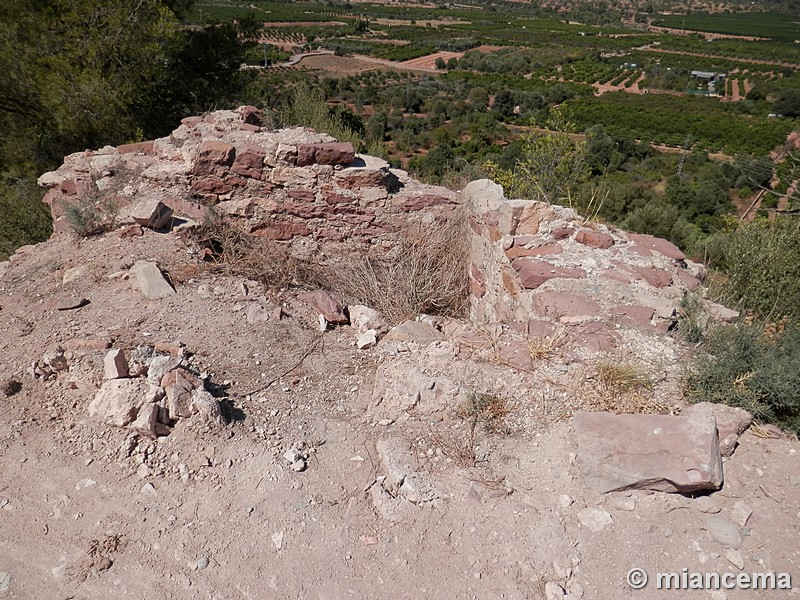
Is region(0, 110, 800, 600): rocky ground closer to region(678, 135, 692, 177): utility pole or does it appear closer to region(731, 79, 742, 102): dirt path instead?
region(678, 135, 692, 177): utility pole

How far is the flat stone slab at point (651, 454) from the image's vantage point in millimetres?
2609

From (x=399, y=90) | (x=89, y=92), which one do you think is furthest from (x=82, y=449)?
(x=399, y=90)

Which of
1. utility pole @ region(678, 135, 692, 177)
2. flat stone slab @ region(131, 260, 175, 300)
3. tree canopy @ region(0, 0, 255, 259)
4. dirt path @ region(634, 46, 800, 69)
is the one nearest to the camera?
flat stone slab @ region(131, 260, 175, 300)

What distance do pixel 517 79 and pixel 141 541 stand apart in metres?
66.6

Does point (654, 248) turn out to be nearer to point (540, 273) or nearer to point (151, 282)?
point (540, 273)

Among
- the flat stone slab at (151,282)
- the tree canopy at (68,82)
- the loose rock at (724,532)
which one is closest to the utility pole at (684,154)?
the tree canopy at (68,82)

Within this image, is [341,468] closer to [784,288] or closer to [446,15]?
[784,288]

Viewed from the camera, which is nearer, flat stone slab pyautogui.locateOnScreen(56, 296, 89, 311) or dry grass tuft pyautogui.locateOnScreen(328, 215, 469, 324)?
flat stone slab pyautogui.locateOnScreen(56, 296, 89, 311)

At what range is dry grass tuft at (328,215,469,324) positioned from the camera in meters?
4.86

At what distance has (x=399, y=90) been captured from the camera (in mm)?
48500

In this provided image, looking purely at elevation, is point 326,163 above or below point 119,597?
above

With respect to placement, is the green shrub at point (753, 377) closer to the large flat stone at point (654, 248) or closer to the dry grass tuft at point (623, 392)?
the dry grass tuft at point (623, 392)

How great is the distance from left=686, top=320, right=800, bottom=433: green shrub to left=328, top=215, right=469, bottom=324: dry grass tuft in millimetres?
2373

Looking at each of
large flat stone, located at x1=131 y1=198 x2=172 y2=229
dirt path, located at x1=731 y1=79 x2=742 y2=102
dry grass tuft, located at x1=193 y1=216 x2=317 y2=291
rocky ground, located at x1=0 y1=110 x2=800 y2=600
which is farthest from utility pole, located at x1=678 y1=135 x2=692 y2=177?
large flat stone, located at x1=131 y1=198 x2=172 y2=229
